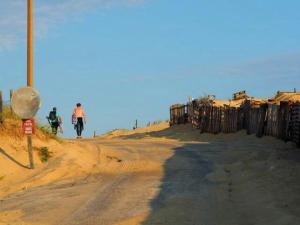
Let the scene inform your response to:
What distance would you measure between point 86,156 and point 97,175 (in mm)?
3569

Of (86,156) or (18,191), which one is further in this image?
Answer: (86,156)

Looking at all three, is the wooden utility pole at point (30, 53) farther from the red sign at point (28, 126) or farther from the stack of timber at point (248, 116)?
the stack of timber at point (248, 116)

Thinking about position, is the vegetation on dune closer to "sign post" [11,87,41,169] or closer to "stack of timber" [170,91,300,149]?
"sign post" [11,87,41,169]

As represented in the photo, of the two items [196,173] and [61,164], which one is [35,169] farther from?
[196,173]

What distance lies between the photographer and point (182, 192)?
12.8 meters

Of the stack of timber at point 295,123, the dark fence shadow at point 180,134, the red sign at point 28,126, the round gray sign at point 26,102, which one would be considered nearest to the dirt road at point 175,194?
the stack of timber at point 295,123

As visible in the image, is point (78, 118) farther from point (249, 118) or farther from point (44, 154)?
point (44, 154)

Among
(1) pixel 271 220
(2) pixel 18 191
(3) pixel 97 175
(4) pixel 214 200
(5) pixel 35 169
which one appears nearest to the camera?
(1) pixel 271 220

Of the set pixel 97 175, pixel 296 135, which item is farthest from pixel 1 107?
pixel 296 135

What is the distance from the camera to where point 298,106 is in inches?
846

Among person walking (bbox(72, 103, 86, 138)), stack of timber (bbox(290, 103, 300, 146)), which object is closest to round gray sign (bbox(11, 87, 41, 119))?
stack of timber (bbox(290, 103, 300, 146))

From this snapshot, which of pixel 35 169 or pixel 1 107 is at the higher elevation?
pixel 1 107

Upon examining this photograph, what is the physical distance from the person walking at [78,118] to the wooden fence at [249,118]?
674 centimetres

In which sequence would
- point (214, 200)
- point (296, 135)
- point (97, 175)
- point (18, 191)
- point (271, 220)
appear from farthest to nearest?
point (296, 135)
point (97, 175)
point (18, 191)
point (214, 200)
point (271, 220)
